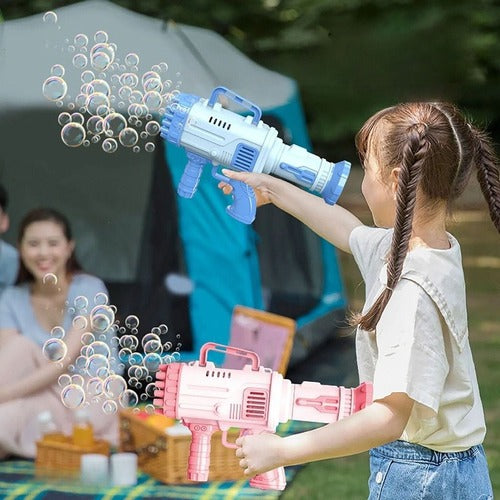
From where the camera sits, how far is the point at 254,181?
52.4 inches

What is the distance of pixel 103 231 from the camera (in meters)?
3.33

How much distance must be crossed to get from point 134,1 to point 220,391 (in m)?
3.23

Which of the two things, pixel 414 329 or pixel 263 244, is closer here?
pixel 414 329

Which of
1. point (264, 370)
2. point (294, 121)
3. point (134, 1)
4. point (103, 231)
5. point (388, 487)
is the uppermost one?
point (134, 1)

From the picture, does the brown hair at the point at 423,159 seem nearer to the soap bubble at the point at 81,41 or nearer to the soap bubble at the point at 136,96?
the soap bubble at the point at 136,96

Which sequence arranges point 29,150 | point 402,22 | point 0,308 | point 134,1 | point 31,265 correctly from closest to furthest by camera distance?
1. point 31,265
2. point 0,308
3. point 29,150
4. point 134,1
5. point 402,22

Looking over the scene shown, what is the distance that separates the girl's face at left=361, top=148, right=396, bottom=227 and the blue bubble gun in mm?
29

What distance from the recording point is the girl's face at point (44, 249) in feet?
8.42

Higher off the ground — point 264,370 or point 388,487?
point 264,370

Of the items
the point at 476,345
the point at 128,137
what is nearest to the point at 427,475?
the point at 128,137

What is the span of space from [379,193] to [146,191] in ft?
7.04

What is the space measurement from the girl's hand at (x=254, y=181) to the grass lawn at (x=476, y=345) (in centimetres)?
23

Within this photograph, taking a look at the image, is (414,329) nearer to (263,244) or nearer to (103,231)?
(103,231)

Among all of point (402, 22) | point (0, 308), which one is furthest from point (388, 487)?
point (402, 22)
